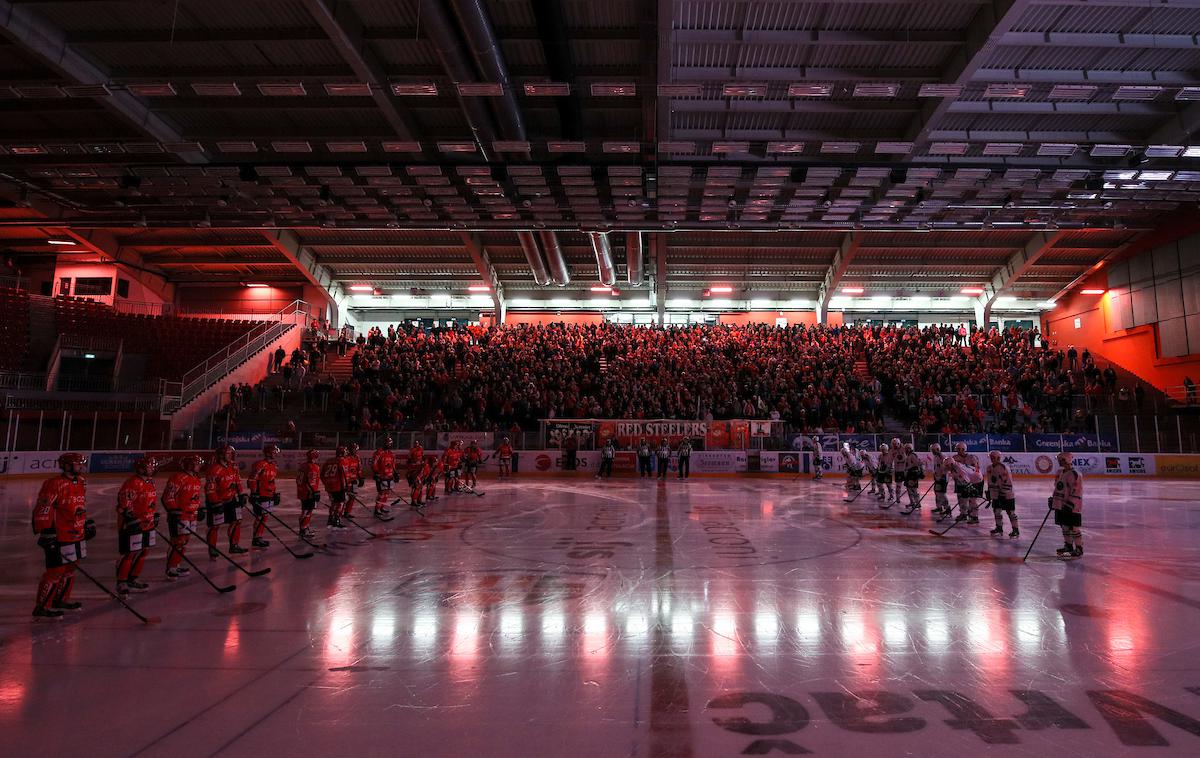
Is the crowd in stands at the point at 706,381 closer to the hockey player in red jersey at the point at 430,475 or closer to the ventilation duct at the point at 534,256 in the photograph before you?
the ventilation duct at the point at 534,256

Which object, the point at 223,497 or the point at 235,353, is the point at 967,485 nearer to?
the point at 223,497

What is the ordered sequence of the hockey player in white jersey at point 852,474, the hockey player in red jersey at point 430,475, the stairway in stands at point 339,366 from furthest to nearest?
1. the stairway in stands at point 339,366
2. the hockey player in white jersey at point 852,474
3. the hockey player in red jersey at point 430,475

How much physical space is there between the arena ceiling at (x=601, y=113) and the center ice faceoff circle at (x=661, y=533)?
10.6m

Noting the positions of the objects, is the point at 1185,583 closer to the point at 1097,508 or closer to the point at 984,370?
the point at 1097,508

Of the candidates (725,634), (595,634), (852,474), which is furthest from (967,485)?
(595,634)

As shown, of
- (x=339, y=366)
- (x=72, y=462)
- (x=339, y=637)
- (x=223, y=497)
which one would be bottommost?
(x=339, y=637)

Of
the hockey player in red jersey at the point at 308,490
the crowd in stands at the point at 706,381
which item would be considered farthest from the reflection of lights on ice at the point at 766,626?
→ the crowd in stands at the point at 706,381

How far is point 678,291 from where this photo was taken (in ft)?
143

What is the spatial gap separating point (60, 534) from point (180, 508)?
7.06 ft

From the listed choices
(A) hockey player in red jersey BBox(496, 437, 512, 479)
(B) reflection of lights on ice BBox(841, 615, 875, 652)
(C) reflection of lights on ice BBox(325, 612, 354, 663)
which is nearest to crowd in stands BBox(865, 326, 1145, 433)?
(A) hockey player in red jersey BBox(496, 437, 512, 479)

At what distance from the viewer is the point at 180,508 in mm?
8742

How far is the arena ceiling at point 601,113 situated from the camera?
14.6 metres

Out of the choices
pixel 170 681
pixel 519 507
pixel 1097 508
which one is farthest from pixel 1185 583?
pixel 519 507

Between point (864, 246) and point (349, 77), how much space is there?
104ft
